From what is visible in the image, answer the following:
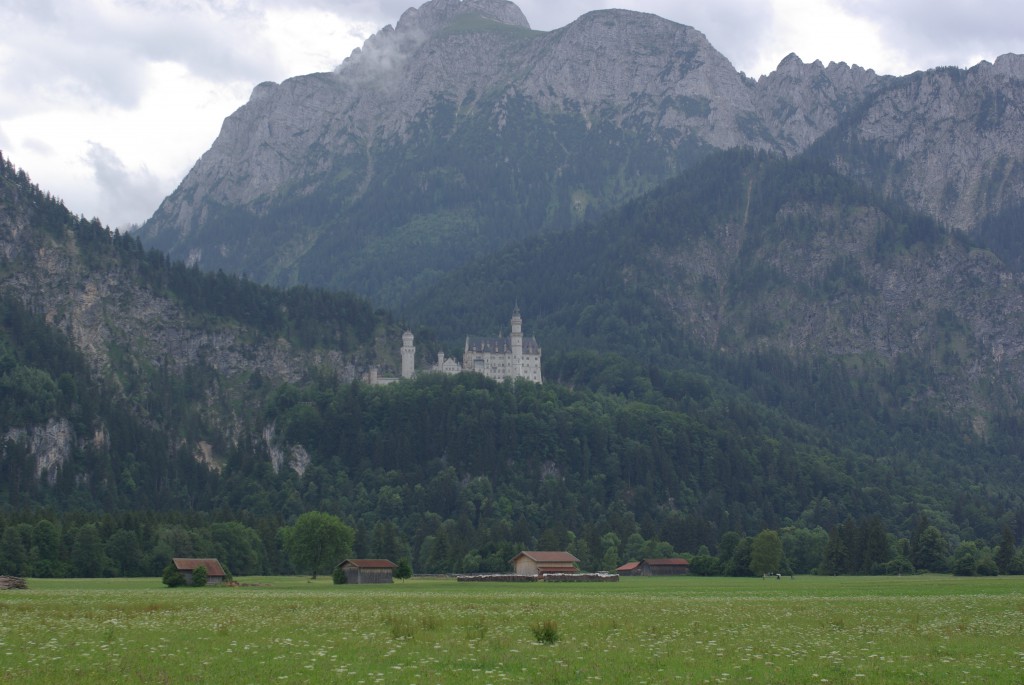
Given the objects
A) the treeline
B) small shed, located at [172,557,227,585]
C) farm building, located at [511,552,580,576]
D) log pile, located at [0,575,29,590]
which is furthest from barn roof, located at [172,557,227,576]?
farm building, located at [511,552,580,576]

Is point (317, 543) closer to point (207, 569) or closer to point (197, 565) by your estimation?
point (207, 569)

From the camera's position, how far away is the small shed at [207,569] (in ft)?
484

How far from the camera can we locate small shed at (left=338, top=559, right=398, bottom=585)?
514ft

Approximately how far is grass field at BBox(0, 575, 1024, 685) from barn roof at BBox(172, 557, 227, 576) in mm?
59114

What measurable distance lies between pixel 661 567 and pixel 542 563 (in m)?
25.0

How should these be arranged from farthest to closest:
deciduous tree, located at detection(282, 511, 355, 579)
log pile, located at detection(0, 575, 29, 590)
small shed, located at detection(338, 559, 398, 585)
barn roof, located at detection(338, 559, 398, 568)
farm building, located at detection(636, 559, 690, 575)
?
farm building, located at detection(636, 559, 690, 575) → deciduous tree, located at detection(282, 511, 355, 579) → barn roof, located at detection(338, 559, 398, 568) → small shed, located at detection(338, 559, 398, 585) → log pile, located at detection(0, 575, 29, 590)

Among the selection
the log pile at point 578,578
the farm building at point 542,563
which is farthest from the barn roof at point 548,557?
the log pile at point 578,578

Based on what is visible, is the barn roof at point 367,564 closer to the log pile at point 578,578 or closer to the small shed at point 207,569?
the small shed at point 207,569

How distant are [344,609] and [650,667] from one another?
3252cm

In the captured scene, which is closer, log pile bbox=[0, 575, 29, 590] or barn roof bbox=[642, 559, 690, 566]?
log pile bbox=[0, 575, 29, 590]

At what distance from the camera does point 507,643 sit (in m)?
60.3

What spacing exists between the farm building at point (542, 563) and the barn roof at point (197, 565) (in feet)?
125

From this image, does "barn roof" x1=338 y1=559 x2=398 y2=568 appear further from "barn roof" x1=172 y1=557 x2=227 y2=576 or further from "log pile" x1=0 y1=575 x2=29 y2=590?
"log pile" x1=0 y1=575 x2=29 y2=590

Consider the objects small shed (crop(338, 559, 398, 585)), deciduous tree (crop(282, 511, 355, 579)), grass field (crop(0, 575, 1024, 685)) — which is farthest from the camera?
deciduous tree (crop(282, 511, 355, 579))
